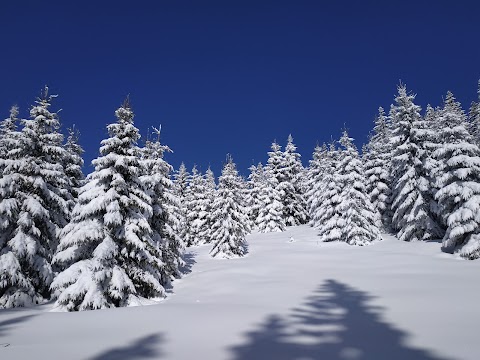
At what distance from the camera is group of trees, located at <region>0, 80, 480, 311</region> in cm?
1698

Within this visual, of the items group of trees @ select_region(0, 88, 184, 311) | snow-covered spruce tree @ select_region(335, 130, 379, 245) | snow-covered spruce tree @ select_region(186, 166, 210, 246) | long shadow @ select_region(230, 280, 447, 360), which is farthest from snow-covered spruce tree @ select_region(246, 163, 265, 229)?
long shadow @ select_region(230, 280, 447, 360)

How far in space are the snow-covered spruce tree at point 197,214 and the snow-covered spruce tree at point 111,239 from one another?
32.8 meters

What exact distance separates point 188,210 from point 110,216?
37.4 meters

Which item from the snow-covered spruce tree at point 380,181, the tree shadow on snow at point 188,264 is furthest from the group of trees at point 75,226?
the snow-covered spruce tree at point 380,181

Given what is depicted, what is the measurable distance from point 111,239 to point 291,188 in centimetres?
4199

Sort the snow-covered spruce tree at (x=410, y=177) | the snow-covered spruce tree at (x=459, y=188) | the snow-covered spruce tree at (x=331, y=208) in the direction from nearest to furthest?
the snow-covered spruce tree at (x=459, y=188)
the snow-covered spruce tree at (x=410, y=177)
the snow-covered spruce tree at (x=331, y=208)

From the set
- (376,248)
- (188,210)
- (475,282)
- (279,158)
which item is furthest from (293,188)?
(475,282)

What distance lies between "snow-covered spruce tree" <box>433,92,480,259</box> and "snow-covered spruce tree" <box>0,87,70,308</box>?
83.6 feet

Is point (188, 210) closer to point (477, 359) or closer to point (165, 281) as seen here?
point (165, 281)

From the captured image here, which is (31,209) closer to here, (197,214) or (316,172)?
(197,214)

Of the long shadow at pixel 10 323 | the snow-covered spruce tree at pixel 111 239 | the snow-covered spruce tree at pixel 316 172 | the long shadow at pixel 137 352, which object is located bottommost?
the long shadow at pixel 10 323

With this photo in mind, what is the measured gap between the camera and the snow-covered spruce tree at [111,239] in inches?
627

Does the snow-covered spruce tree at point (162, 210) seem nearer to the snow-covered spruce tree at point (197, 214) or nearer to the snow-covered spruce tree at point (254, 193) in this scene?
the snow-covered spruce tree at point (197, 214)

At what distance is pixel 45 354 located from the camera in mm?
7117
